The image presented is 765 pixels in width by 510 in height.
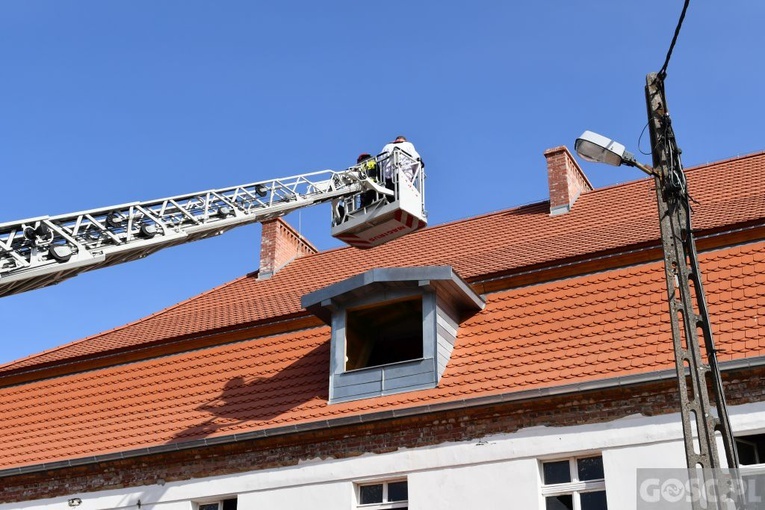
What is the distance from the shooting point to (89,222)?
13.6 metres

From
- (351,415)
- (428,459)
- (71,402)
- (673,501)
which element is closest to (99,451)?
(71,402)

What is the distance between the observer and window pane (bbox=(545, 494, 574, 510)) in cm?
1300

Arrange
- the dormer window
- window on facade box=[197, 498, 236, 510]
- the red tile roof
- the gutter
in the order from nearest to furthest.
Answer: the gutter → the red tile roof → the dormer window → window on facade box=[197, 498, 236, 510]

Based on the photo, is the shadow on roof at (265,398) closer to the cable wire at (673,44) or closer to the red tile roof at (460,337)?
the red tile roof at (460,337)

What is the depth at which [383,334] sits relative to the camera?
16422 millimetres

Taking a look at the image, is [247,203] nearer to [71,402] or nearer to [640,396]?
[71,402]

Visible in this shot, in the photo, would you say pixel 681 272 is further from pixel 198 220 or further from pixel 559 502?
pixel 198 220

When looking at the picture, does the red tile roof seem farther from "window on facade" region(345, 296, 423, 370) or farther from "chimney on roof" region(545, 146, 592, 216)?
"window on facade" region(345, 296, 423, 370)

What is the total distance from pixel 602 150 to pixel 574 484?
4.99m

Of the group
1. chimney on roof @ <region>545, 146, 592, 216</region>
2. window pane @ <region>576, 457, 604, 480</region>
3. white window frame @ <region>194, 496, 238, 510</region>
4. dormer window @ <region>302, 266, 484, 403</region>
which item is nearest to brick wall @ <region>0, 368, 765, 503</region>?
white window frame @ <region>194, 496, 238, 510</region>

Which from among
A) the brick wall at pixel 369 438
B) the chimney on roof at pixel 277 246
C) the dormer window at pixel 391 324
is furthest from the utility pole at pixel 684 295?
the chimney on roof at pixel 277 246

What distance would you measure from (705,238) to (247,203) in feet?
22.2

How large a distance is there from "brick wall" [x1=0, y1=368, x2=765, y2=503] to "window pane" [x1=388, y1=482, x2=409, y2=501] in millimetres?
472

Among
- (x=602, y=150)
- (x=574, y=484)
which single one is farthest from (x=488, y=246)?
(x=602, y=150)
